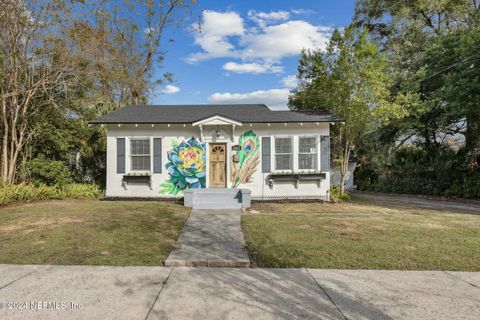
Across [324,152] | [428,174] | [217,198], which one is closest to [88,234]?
[217,198]

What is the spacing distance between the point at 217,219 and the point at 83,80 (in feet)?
33.0

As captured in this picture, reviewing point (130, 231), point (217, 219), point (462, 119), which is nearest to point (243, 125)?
point (217, 219)

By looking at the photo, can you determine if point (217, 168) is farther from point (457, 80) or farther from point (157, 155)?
point (457, 80)

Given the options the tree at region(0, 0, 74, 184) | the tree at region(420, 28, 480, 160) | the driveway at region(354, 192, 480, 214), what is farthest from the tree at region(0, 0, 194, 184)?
the tree at region(420, 28, 480, 160)

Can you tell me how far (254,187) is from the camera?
11.4m

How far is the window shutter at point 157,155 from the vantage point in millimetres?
11359

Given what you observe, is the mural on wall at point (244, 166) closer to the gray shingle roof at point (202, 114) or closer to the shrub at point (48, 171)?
the gray shingle roof at point (202, 114)

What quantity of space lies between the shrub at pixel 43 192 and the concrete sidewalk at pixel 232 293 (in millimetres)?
6995

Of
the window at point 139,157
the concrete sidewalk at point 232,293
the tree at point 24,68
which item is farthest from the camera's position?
the window at point 139,157

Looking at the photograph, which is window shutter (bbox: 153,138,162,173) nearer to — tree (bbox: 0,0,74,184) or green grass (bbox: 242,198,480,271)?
tree (bbox: 0,0,74,184)

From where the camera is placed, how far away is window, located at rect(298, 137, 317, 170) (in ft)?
37.2

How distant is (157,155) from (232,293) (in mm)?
8709

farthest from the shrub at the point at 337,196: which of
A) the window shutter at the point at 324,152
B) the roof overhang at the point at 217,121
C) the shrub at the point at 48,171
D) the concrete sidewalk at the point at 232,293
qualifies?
the shrub at the point at 48,171

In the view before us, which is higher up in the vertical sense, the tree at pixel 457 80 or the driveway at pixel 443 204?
the tree at pixel 457 80
